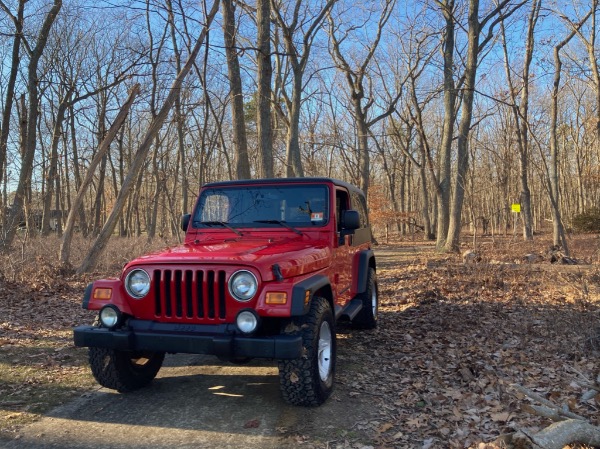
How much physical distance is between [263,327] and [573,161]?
150 ft

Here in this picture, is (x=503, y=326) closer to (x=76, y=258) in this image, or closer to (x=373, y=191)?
(x=76, y=258)

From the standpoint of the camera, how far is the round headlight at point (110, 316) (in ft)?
12.8

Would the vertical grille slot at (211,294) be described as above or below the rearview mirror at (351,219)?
below

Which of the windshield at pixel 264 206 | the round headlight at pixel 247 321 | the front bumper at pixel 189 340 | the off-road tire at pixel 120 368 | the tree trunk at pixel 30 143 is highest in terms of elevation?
the tree trunk at pixel 30 143

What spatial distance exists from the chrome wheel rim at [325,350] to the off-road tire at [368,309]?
2.12m

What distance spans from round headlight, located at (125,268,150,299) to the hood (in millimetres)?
91

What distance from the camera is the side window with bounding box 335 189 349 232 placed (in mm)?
5347

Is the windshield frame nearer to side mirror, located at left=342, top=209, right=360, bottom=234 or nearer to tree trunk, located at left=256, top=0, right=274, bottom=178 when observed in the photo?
side mirror, located at left=342, top=209, right=360, bottom=234

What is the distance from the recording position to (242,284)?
12.3ft

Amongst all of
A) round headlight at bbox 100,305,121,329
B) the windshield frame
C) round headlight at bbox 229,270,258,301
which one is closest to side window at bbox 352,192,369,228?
the windshield frame

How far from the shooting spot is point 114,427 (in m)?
3.72

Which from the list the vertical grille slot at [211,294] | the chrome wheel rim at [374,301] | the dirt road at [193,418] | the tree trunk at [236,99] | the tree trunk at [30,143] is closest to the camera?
the dirt road at [193,418]

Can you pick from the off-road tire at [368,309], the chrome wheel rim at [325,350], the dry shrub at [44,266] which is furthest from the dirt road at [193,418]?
the dry shrub at [44,266]

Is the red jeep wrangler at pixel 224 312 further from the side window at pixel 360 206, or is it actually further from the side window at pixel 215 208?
the side window at pixel 360 206
